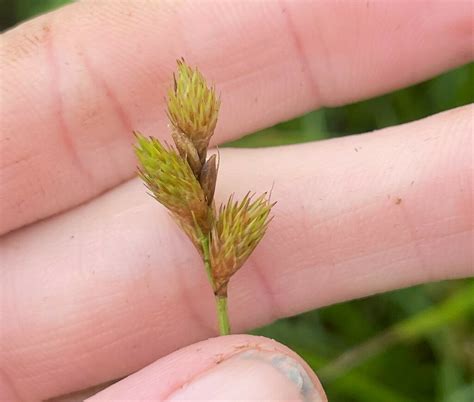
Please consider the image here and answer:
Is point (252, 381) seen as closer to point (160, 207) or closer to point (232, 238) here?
point (232, 238)

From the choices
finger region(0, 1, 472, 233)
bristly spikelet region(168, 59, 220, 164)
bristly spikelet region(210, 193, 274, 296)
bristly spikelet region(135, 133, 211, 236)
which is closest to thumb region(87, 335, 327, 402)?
bristly spikelet region(210, 193, 274, 296)

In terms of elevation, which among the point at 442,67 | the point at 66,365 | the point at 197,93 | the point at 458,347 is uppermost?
the point at 197,93

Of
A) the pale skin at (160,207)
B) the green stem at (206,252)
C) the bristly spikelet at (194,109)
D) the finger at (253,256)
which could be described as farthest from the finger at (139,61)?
the green stem at (206,252)

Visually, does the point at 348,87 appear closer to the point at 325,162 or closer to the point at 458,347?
the point at 325,162

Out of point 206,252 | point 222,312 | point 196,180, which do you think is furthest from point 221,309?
point 196,180

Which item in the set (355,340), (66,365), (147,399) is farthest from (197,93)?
(355,340)

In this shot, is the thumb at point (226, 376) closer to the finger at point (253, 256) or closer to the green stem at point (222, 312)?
the green stem at point (222, 312)

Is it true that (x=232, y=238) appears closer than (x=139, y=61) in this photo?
Yes
